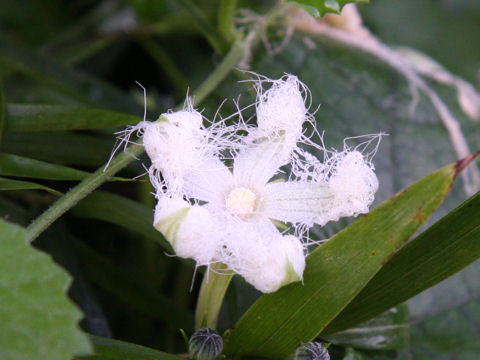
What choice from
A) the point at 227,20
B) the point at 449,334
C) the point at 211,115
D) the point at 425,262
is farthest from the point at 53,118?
the point at 449,334

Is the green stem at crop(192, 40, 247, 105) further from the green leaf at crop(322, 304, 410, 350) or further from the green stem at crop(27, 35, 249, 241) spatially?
Result: the green leaf at crop(322, 304, 410, 350)

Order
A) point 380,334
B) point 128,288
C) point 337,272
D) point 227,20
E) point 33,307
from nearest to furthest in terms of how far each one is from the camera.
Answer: point 33,307 < point 337,272 < point 380,334 < point 128,288 < point 227,20

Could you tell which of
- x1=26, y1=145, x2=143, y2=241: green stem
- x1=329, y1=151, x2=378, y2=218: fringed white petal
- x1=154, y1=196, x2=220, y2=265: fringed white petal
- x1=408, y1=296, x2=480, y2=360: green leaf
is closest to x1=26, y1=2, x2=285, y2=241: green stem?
x1=26, y1=145, x2=143, y2=241: green stem

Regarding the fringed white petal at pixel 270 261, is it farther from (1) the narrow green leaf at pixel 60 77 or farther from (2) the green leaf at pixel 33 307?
(1) the narrow green leaf at pixel 60 77

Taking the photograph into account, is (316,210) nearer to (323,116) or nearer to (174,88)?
(323,116)

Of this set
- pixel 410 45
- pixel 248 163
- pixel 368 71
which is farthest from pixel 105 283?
pixel 410 45

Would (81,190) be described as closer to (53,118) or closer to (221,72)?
(53,118)
